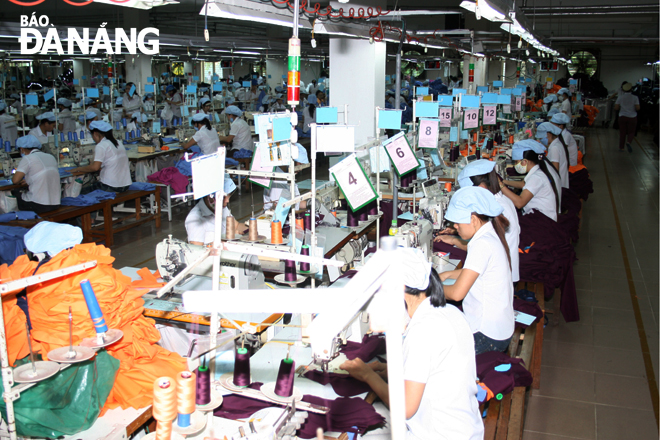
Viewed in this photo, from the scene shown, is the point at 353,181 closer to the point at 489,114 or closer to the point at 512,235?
the point at 512,235

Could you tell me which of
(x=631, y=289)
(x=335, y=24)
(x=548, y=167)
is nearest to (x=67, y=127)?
(x=335, y=24)

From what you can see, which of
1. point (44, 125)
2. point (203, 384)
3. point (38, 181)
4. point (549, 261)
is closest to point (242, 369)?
point (203, 384)

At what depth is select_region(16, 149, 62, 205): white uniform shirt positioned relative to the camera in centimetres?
663

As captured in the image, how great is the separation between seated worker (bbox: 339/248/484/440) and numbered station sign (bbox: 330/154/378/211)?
67.5 inches

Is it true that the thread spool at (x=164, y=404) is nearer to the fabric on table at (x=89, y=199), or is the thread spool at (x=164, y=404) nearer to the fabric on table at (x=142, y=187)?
the fabric on table at (x=89, y=199)

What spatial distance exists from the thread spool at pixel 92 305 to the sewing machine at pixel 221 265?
1329 mm

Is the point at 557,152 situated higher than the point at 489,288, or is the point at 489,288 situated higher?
the point at 557,152

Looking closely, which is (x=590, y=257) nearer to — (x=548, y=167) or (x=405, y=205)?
(x=548, y=167)

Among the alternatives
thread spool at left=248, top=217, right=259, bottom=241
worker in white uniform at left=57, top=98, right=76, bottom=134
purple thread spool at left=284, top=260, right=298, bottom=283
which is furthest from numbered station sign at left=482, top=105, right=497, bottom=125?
worker in white uniform at left=57, top=98, right=76, bottom=134

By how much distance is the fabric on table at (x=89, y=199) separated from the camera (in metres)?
7.17

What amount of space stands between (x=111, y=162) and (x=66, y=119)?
18.4 feet

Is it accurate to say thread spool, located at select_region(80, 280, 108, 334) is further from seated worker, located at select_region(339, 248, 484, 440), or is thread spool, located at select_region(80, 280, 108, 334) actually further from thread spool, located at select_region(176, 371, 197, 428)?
seated worker, located at select_region(339, 248, 484, 440)

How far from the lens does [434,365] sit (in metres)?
2.16

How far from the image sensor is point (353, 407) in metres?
2.44
